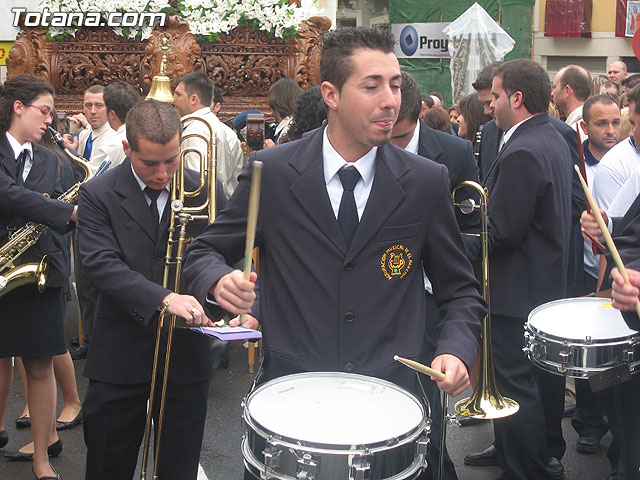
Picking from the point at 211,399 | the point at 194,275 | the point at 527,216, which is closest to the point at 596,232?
the point at 527,216

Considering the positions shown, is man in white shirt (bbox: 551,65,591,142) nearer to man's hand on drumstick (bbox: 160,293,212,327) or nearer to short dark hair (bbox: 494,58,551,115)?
short dark hair (bbox: 494,58,551,115)

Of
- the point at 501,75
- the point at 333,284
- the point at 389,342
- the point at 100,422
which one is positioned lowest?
the point at 100,422

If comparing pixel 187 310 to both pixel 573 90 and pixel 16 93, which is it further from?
pixel 573 90

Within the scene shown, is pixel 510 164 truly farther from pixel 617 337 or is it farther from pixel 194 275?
pixel 194 275

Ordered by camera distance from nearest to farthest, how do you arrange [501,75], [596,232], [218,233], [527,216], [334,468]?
1. [334,468]
2. [218,233]
3. [596,232]
4. [527,216]
5. [501,75]

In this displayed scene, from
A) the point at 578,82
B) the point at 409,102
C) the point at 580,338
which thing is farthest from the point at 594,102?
the point at 580,338

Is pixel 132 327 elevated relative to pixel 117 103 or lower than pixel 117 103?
lower

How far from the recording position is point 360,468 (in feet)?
7.51

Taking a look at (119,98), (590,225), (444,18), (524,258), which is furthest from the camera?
(444,18)

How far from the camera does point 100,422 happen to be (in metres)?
3.79

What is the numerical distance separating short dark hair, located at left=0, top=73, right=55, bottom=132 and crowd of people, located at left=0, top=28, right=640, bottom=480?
13 millimetres

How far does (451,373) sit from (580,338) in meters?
1.42

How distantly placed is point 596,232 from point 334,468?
2447 mm

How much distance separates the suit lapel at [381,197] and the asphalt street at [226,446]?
272 cm
